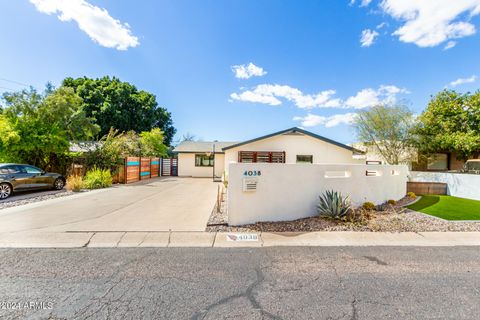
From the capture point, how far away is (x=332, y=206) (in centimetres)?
620

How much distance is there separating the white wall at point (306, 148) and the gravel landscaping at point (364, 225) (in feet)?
26.5

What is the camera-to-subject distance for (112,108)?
26047 millimetres

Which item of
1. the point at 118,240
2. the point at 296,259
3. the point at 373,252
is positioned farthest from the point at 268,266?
the point at 118,240

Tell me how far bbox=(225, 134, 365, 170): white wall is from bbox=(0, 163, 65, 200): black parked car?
32.9ft

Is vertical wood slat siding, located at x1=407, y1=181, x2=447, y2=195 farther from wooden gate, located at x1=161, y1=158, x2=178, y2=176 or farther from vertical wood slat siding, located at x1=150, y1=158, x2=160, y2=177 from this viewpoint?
wooden gate, located at x1=161, y1=158, x2=178, y2=176

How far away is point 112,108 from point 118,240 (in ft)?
86.0

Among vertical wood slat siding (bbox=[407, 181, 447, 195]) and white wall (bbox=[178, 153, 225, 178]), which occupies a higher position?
white wall (bbox=[178, 153, 225, 178])

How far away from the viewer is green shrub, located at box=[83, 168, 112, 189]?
11.6 m

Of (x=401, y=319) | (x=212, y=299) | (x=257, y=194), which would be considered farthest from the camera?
(x=257, y=194)

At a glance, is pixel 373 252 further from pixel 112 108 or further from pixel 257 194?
pixel 112 108

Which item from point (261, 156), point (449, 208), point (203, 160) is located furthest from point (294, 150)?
point (203, 160)

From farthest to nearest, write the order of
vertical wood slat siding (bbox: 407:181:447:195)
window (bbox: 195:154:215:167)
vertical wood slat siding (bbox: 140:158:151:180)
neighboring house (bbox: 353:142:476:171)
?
window (bbox: 195:154:215:167), vertical wood slat siding (bbox: 140:158:151:180), neighboring house (bbox: 353:142:476:171), vertical wood slat siding (bbox: 407:181:447:195)

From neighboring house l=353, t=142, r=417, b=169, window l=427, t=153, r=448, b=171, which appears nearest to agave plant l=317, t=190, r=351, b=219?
neighboring house l=353, t=142, r=417, b=169

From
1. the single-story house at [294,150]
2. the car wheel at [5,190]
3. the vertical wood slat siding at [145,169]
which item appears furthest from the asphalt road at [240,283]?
the vertical wood slat siding at [145,169]
